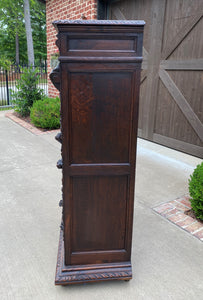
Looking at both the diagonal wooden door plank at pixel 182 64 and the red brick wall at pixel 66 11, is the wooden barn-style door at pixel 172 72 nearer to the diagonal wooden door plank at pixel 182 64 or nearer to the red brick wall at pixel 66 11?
the diagonal wooden door plank at pixel 182 64

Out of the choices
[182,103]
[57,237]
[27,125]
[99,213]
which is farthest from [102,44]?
[27,125]

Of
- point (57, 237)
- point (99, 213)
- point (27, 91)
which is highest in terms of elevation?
point (27, 91)

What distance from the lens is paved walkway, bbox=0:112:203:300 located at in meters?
2.01

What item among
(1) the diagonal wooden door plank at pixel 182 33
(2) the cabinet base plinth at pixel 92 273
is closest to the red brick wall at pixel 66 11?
(1) the diagonal wooden door plank at pixel 182 33

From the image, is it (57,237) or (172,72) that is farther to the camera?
(172,72)

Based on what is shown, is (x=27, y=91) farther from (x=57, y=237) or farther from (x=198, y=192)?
(x=198, y=192)

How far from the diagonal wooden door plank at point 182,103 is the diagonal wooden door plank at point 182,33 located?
1.20ft

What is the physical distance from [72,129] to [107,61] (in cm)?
48

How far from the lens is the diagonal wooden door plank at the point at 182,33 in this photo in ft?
14.4

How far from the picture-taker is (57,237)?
8.66 ft

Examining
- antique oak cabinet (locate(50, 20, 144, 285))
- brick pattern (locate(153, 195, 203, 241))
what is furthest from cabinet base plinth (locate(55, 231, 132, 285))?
brick pattern (locate(153, 195, 203, 241))

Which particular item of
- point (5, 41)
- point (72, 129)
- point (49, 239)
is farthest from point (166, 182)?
point (5, 41)

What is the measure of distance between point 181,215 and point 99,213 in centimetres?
145

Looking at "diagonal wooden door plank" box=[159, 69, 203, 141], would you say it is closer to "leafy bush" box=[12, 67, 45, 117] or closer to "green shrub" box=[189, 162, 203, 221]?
"green shrub" box=[189, 162, 203, 221]
